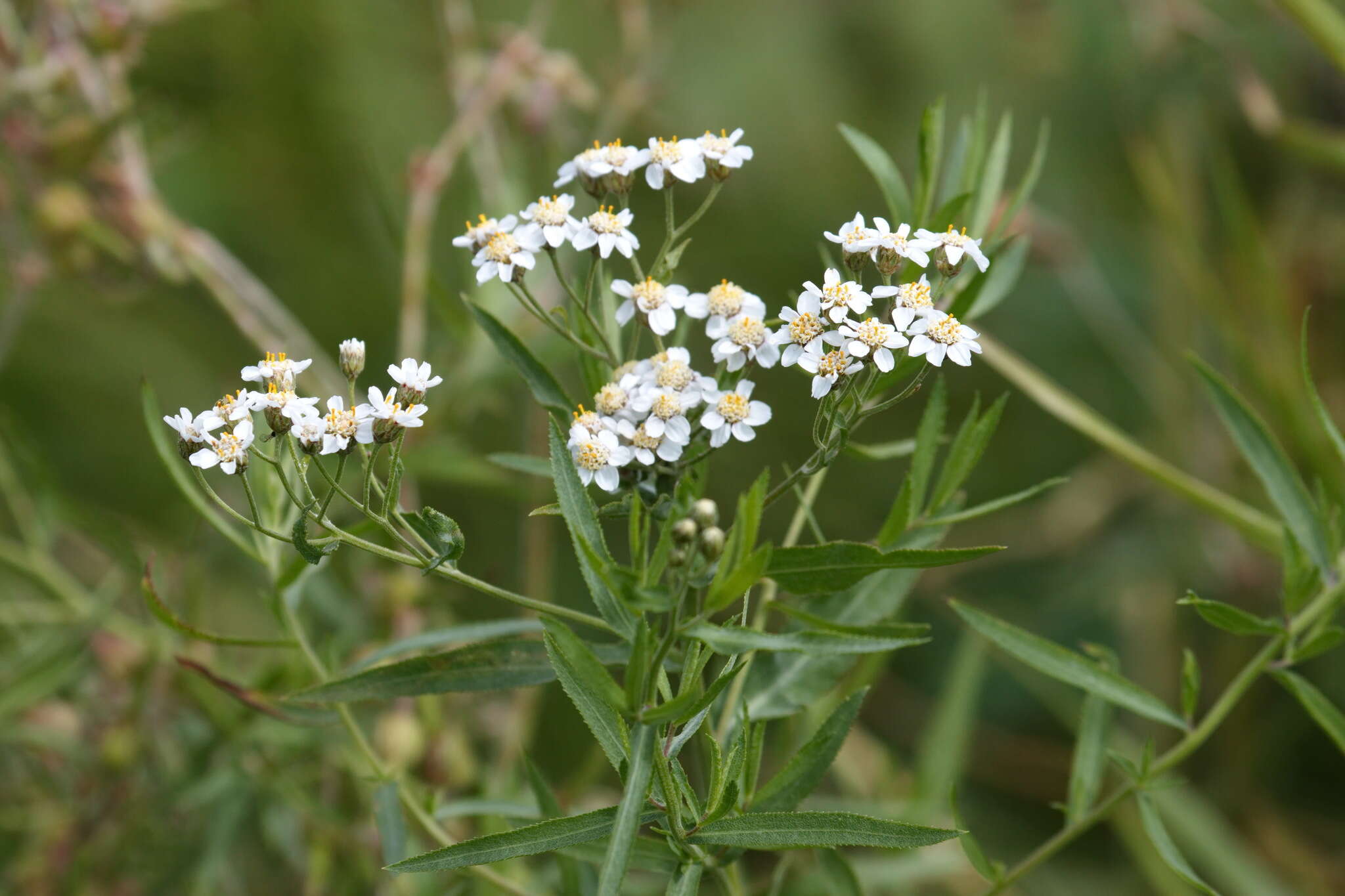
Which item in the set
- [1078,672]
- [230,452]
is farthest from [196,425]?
[1078,672]

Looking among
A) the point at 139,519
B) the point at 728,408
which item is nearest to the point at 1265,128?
the point at 728,408

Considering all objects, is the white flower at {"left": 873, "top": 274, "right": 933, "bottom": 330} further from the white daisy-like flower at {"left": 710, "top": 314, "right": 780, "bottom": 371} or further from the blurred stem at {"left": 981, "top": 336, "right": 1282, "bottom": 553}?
the blurred stem at {"left": 981, "top": 336, "right": 1282, "bottom": 553}

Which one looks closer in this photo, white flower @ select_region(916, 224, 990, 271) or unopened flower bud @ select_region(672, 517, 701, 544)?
unopened flower bud @ select_region(672, 517, 701, 544)

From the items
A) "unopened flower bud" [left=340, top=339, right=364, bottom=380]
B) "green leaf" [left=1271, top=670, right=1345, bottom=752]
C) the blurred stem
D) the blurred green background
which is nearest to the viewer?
"unopened flower bud" [left=340, top=339, right=364, bottom=380]

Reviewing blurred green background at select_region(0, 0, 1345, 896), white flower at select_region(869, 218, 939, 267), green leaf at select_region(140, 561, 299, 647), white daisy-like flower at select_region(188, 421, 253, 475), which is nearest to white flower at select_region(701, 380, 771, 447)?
white flower at select_region(869, 218, 939, 267)

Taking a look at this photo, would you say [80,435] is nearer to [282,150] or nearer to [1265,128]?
[282,150]

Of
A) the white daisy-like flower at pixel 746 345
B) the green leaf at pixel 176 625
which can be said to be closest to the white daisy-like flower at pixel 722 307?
the white daisy-like flower at pixel 746 345
